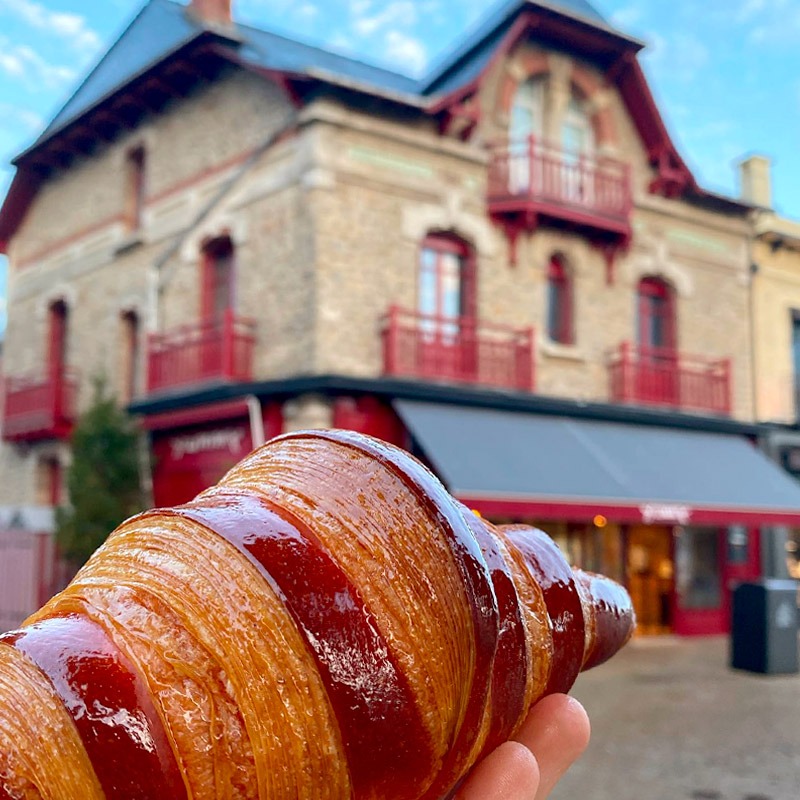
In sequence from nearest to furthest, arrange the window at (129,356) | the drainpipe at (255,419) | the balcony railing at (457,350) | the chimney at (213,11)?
the drainpipe at (255,419) → the balcony railing at (457,350) → the chimney at (213,11) → the window at (129,356)

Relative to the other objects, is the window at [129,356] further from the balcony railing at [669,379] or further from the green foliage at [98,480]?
the balcony railing at [669,379]

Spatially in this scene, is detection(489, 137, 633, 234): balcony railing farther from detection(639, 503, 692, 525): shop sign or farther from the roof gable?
the roof gable

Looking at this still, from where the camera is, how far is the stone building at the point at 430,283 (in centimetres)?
1159

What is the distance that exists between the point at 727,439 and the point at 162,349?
10033mm

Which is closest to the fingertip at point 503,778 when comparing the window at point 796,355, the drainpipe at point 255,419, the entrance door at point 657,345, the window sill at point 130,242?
the drainpipe at point 255,419

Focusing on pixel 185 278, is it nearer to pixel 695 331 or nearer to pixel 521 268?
pixel 521 268

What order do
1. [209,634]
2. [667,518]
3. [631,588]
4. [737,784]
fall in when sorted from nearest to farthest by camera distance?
[209,634] < [737,784] < [667,518] < [631,588]

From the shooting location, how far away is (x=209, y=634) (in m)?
0.99

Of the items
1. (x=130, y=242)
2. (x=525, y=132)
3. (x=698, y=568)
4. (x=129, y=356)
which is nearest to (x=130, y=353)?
(x=129, y=356)

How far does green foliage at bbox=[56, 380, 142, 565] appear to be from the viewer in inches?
504

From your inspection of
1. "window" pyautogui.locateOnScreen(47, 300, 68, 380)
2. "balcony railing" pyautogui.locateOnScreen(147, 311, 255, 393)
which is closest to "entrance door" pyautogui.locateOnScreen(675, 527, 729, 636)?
"balcony railing" pyautogui.locateOnScreen(147, 311, 255, 393)

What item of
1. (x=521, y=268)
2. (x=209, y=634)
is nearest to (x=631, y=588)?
(x=521, y=268)

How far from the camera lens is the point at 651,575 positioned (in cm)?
1517

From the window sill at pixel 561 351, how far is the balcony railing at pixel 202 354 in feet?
15.1
